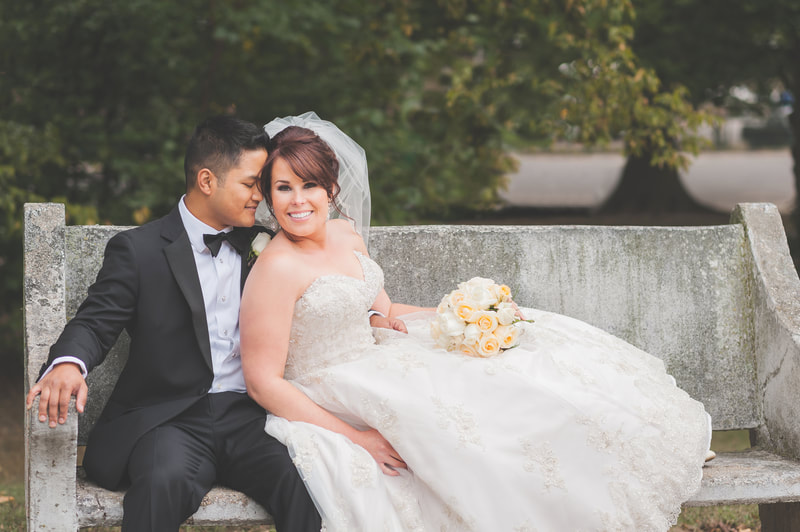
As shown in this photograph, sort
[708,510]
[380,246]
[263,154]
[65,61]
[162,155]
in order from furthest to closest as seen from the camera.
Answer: [65,61] < [162,155] < [708,510] < [380,246] < [263,154]

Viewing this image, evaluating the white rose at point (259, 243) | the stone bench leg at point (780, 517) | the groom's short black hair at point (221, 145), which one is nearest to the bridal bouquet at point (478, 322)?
the white rose at point (259, 243)

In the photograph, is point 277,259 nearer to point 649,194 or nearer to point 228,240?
point 228,240

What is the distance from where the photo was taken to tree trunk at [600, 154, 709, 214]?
1326 centimetres

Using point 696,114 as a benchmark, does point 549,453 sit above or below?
below

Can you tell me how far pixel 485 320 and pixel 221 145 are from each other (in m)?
1.14

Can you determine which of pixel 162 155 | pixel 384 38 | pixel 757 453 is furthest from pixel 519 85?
pixel 757 453

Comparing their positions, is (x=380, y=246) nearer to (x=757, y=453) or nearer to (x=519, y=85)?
(x=757, y=453)

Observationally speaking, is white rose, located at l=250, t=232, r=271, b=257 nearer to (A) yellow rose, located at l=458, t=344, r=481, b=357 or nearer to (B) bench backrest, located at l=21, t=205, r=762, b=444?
(B) bench backrest, located at l=21, t=205, r=762, b=444

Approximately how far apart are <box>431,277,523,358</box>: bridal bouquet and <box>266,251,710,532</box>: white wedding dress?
58 mm

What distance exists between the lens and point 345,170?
11.6 ft

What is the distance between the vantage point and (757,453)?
3691 millimetres

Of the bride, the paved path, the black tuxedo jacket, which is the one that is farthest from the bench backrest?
the paved path

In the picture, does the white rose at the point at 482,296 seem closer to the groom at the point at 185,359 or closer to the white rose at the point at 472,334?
the white rose at the point at 472,334

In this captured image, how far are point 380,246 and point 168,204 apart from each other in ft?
9.14
